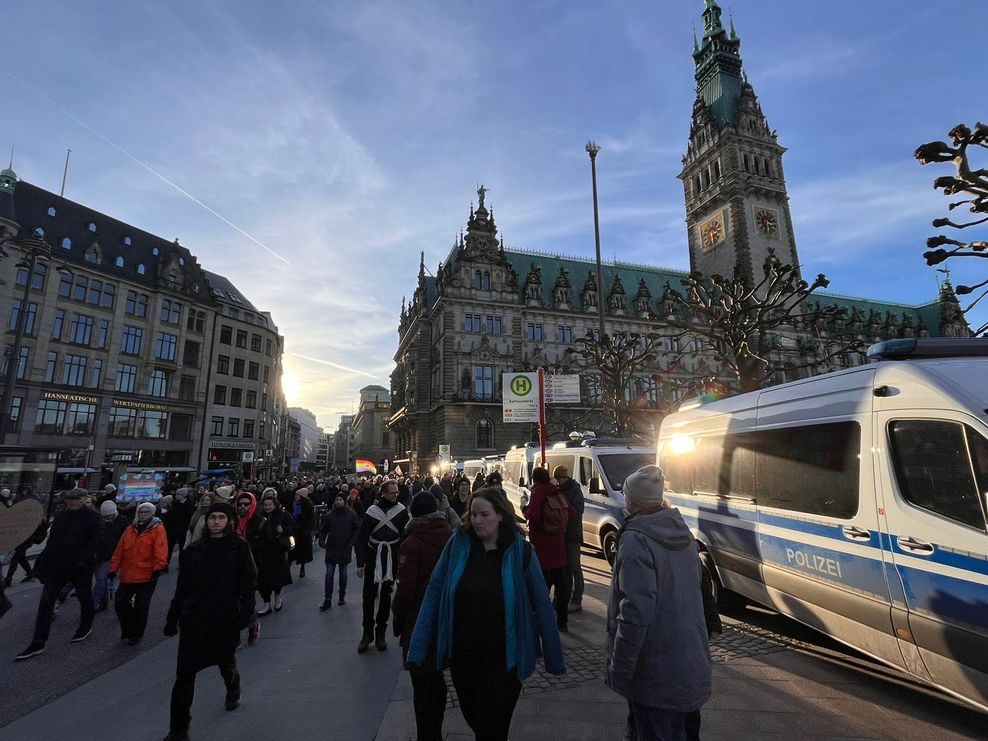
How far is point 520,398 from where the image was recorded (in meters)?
14.1

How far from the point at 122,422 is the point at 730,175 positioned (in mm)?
66734

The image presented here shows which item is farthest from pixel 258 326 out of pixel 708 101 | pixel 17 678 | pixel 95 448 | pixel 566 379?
pixel 708 101

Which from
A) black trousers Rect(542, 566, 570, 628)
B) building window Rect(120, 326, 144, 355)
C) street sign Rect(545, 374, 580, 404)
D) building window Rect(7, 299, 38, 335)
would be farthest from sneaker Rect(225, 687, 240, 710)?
building window Rect(120, 326, 144, 355)

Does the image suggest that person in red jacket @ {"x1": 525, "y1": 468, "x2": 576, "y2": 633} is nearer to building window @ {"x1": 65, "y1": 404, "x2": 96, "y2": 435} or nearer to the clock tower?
building window @ {"x1": 65, "y1": 404, "x2": 96, "y2": 435}

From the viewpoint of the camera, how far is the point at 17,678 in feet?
18.7

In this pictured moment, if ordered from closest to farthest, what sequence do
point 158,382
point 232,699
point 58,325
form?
point 232,699, point 58,325, point 158,382

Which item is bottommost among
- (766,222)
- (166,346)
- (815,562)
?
(815,562)

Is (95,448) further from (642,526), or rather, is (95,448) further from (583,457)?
(642,526)

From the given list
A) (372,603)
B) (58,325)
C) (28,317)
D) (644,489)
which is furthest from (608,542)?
(58,325)

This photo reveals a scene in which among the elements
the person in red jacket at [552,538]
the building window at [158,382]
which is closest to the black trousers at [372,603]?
the person in red jacket at [552,538]

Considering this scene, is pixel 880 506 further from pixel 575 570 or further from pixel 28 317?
pixel 28 317

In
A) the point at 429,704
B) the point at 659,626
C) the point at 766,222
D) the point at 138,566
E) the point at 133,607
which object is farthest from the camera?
the point at 766,222

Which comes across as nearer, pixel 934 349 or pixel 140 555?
pixel 934 349

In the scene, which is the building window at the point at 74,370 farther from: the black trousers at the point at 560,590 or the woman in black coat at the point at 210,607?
the black trousers at the point at 560,590
